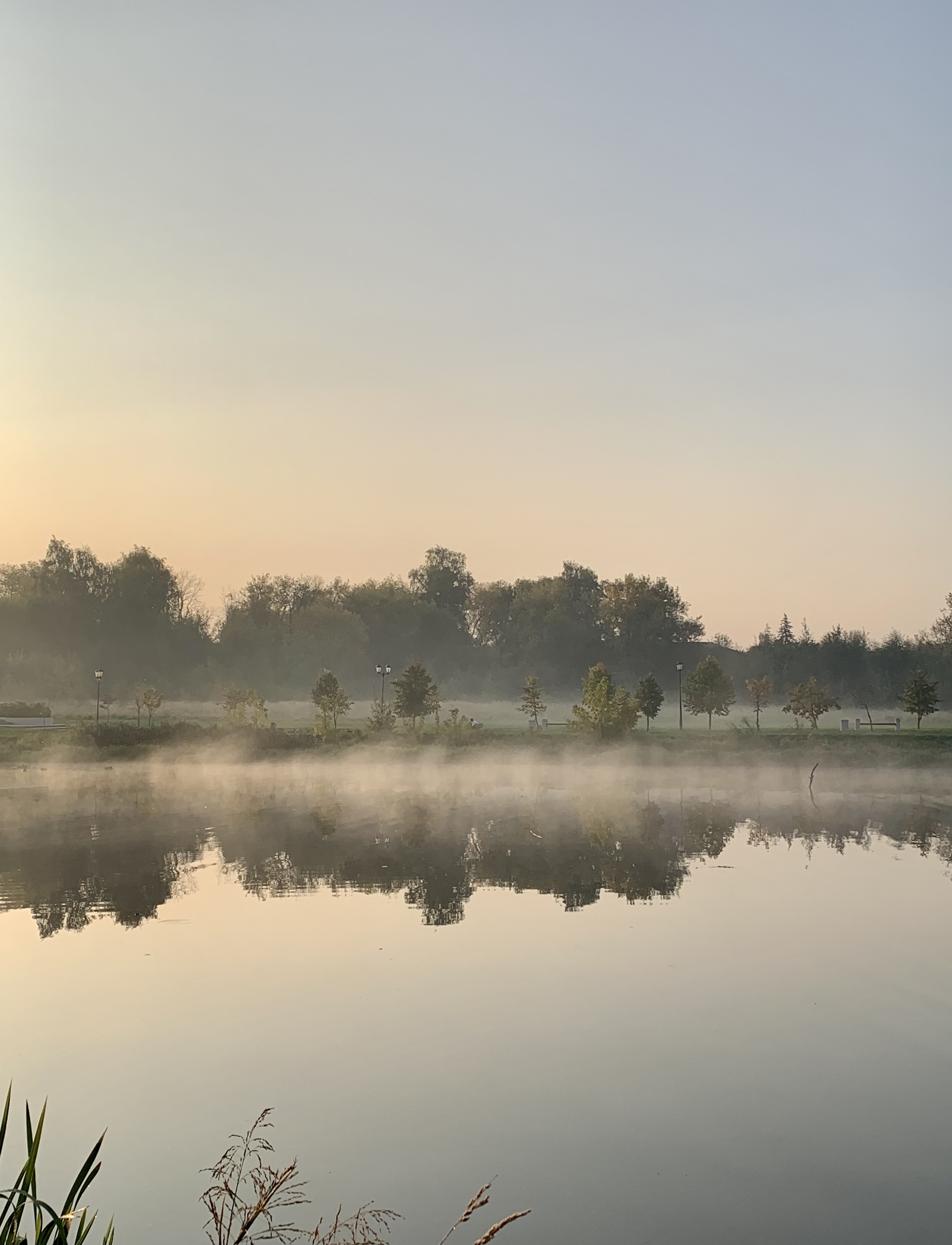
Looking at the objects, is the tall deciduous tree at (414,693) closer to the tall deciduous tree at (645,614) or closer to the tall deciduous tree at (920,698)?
the tall deciduous tree at (920,698)

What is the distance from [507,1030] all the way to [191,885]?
1051 cm

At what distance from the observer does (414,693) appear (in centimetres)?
5850

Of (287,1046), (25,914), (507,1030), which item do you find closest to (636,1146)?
(507,1030)

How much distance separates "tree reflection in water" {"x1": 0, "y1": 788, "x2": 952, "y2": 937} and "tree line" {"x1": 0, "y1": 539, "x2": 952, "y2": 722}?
4294 cm

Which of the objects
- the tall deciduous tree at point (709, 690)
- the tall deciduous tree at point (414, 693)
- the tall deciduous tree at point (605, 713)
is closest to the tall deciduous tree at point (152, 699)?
the tall deciduous tree at point (414, 693)

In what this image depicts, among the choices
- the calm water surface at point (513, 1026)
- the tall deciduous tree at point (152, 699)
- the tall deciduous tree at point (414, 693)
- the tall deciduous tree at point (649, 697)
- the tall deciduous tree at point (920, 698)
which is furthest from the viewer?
the tall deciduous tree at point (152, 699)

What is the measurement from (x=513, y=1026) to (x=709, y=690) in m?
53.1

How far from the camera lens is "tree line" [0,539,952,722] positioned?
8644 cm

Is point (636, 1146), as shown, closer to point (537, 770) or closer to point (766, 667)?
point (537, 770)

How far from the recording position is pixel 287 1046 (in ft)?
36.8

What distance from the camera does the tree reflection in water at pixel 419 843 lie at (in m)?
19.9

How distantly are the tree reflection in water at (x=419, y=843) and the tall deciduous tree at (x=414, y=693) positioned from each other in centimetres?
2011

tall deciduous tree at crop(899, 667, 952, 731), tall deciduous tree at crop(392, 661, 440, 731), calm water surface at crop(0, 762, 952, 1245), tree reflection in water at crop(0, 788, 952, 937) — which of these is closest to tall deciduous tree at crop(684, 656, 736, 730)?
tall deciduous tree at crop(899, 667, 952, 731)

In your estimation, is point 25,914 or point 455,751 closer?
point 25,914
